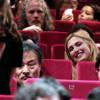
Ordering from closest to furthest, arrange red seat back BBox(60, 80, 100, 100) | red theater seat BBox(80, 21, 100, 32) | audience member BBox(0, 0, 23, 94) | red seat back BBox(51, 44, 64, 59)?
audience member BBox(0, 0, 23, 94) → red seat back BBox(60, 80, 100, 100) → red seat back BBox(51, 44, 64, 59) → red theater seat BBox(80, 21, 100, 32)

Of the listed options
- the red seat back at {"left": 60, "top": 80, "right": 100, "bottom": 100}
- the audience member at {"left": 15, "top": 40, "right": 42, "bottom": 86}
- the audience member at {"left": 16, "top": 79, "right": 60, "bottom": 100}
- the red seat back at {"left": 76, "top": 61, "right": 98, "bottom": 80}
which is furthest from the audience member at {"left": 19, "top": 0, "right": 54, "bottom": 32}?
the audience member at {"left": 16, "top": 79, "right": 60, "bottom": 100}

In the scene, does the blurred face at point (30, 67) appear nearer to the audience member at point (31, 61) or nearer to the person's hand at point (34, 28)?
the audience member at point (31, 61)

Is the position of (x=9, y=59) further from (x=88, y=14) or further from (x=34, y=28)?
(x=88, y=14)

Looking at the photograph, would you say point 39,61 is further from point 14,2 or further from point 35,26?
point 14,2

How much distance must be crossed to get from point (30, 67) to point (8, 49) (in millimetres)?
549

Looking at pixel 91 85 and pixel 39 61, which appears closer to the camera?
pixel 91 85

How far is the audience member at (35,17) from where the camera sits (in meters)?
3.42

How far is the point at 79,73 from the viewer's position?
8.02ft

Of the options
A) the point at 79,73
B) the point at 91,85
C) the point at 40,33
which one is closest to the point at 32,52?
the point at 79,73

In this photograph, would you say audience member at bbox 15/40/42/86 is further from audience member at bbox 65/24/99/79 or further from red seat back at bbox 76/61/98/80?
audience member at bbox 65/24/99/79

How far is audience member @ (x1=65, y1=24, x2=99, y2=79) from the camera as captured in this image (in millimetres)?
2719

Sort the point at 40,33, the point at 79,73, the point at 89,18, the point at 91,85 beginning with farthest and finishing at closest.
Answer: the point at 89,18
the point at 40,33
the point at 79,73
the point at 91,85

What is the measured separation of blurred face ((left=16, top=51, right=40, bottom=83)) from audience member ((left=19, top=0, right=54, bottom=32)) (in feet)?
3.45

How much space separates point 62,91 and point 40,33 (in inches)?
88.5
